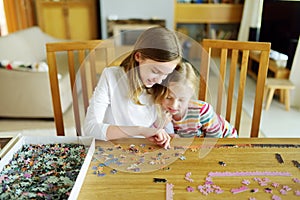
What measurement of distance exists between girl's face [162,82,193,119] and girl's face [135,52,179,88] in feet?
0.14

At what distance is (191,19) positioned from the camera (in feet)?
15.5

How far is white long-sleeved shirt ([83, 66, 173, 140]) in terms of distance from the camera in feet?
3.15

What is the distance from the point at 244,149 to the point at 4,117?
8.11ft

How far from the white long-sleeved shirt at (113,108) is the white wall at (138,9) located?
3.69 metres

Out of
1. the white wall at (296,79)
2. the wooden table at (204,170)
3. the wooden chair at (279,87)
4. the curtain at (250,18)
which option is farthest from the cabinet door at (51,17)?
the wooden table at (204,170)

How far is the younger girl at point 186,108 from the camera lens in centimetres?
84

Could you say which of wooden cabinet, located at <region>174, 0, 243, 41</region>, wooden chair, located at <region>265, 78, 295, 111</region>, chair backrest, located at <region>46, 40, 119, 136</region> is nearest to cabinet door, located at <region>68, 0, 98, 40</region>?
wooden cabinet, located at <region>174, 0, 243, 41</region>

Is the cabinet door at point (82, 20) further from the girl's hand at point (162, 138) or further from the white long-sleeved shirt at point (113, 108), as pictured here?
the girl's hand at point (162, 138)

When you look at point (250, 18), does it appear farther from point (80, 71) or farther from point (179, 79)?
point (179, 79)

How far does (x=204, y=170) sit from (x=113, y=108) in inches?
14.5

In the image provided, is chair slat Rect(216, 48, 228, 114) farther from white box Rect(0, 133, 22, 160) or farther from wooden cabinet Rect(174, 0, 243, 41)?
wooden cabinet Rect(174, 0, 243, 41)

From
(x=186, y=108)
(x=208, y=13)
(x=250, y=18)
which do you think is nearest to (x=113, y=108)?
(x=186, y=108)

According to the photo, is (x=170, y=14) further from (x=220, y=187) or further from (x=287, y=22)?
(x=220, y=187)

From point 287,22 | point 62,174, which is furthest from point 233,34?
point 62,174
